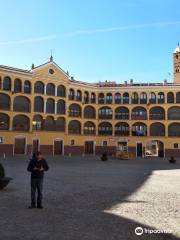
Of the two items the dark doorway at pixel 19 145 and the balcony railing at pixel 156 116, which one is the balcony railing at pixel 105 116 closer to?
the balcony railing at pixel 156 116

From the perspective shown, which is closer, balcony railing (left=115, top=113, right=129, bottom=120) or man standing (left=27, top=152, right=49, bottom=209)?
man standing (left=27, top=152, right=49, bottom=209)

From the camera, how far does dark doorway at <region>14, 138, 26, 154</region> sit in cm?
5756

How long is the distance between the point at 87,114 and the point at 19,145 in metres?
16.5

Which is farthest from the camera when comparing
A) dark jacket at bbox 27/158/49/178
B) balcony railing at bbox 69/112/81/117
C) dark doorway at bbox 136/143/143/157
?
dark doorway at bbox 136/143/143/157

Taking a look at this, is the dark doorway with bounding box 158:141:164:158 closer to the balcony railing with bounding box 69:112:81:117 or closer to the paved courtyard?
the balcony railing with bounding box 69:112:81:117

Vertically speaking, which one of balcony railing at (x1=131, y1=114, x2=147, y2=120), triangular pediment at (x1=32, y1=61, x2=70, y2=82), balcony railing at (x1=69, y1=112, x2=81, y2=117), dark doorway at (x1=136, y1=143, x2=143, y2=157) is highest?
triangular pediment at (x1=32, y1=61, x2=70, y2=82)

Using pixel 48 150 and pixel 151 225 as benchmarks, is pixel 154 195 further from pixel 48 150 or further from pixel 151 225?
pixel 48 150

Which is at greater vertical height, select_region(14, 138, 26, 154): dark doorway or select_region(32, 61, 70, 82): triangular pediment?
select_region(32, 61, 70, 82): triangular pediment

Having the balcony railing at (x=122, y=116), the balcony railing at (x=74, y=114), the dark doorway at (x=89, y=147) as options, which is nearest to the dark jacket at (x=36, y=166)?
the balcony railing at (x=74, y=114)

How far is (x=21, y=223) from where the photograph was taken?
9672mm

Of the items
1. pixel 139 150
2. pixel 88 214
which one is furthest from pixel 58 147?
pixel 88 214

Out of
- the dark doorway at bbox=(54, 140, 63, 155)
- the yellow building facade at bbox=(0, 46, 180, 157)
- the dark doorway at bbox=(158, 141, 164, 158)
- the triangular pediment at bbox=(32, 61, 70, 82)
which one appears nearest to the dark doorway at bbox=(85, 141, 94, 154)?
the yellow building facade at bbox=(0, 46, 180, 157)

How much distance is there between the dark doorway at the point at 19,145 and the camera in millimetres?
57562

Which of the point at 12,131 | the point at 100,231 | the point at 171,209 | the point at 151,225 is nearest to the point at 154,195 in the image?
the point at 171,209
